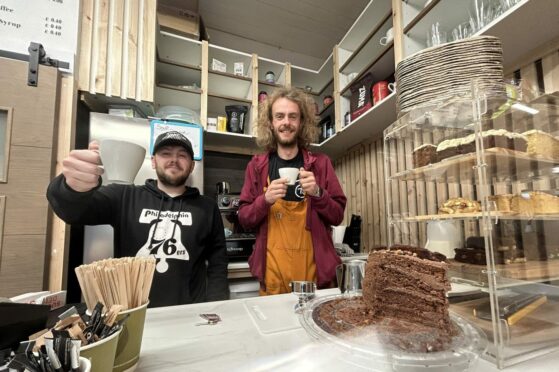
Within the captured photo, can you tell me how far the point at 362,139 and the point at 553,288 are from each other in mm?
1985

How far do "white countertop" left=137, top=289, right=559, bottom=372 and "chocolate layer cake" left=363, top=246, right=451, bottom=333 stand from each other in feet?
0.34

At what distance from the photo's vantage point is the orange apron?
1.23 m

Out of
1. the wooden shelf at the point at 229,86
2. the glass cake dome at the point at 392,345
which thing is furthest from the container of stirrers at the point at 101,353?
the wooden shelf at the point at 229,86

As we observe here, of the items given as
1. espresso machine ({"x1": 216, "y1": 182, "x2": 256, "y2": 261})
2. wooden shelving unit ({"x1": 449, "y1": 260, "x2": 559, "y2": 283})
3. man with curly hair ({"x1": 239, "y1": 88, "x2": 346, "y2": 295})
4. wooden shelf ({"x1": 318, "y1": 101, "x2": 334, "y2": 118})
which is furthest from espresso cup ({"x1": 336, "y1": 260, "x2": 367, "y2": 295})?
wooden shelf ({"x1": 318, "y1": 101, "x2": 334, "y2": 118})

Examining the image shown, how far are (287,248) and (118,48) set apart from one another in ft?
5.85

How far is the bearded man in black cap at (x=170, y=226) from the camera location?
1145 mm

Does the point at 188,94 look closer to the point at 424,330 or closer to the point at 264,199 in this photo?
the point at 264,199

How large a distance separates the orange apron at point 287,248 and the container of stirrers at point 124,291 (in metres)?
0.83

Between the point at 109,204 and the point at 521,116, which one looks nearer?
the point at 521,116

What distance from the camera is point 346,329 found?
0.50 meters

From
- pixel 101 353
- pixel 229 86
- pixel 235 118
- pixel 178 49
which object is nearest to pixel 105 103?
pixel 178 49

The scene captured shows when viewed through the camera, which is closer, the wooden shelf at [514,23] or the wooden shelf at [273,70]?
the wooden shelf at [514,23]

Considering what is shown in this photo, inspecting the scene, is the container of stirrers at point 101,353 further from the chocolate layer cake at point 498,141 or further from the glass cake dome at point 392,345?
the chocolate layer cake at point 498,141

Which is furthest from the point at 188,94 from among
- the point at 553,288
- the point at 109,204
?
the point at 553,288
